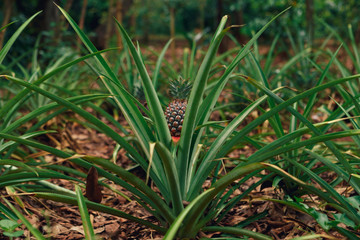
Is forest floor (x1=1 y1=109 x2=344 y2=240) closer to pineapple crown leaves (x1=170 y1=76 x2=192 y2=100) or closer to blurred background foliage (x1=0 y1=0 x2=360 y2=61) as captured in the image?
pineapple crown leaves (x1=170 y1=76 x2=192 y2=100)

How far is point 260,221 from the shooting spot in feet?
5.41

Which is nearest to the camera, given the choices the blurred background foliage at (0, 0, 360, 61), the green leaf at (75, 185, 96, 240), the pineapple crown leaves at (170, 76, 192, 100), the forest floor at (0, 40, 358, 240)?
the green leaf at (75, 185, 96, 240)

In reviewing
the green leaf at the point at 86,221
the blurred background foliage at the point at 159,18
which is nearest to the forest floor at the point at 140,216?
the green leaf at the point at 86,221

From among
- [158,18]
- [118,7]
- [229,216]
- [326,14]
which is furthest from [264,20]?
[229,216]

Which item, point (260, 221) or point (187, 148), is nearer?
point (187, 148)

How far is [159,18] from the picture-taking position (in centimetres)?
1316

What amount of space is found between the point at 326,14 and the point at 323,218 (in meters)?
7.64

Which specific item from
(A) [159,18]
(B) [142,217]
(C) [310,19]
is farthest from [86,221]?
(A) [159,18]

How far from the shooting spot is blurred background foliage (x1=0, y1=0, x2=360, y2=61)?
4.93 metres

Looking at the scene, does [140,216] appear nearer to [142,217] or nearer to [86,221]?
[142,217]

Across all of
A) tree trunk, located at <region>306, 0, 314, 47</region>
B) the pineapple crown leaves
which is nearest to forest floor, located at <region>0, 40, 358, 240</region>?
the pineapple crown leaves

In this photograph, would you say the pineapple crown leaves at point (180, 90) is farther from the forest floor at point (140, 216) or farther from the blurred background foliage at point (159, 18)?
the blurred background foliage at point (159, 18)

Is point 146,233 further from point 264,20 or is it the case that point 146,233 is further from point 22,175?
point 264,20

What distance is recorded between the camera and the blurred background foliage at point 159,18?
194 inches
